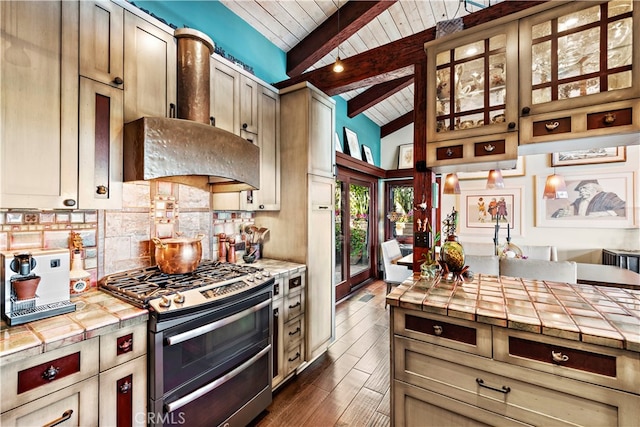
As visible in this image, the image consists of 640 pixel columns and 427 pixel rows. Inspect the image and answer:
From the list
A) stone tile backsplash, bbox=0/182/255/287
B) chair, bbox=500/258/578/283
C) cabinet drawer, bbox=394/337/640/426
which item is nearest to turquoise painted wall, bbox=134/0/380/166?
stone tile backsplash, bbox=0/182/255/287

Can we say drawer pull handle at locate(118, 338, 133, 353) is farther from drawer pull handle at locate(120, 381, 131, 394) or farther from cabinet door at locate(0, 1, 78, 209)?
cabinet door at locate(0, 1, 78, 209)

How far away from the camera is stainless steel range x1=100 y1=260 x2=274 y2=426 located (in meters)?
1.34

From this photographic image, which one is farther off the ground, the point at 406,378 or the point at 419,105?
the point at 419,105

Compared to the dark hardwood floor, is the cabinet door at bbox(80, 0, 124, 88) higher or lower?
higher

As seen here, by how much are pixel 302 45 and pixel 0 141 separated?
2.82 metres

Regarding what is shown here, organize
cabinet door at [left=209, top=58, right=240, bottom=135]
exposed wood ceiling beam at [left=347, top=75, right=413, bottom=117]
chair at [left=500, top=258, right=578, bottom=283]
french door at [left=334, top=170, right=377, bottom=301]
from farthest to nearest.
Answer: french door at [left=334, top=170, right=377, bottom=301]
exposed wood ceiling beam at [left=347, top=75, right=413, bottom=117]
chair at [left=500, top=258, right=578, bottom=283]
cabinet door at [left=209, top=58, right=240, bottom=135]

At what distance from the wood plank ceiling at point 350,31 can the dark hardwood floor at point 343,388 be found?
8.86ft

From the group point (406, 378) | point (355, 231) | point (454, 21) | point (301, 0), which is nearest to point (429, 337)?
point (406, 378)

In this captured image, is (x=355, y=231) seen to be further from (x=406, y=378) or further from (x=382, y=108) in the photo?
(x=406, y=378)

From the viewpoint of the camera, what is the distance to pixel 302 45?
314 centimetres

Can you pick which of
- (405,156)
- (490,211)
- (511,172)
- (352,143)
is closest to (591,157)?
(511,172)

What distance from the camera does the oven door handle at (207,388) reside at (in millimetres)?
1366

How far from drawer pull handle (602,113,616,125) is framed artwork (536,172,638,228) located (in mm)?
3226

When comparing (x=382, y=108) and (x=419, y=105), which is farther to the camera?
(x=382, y=108)
